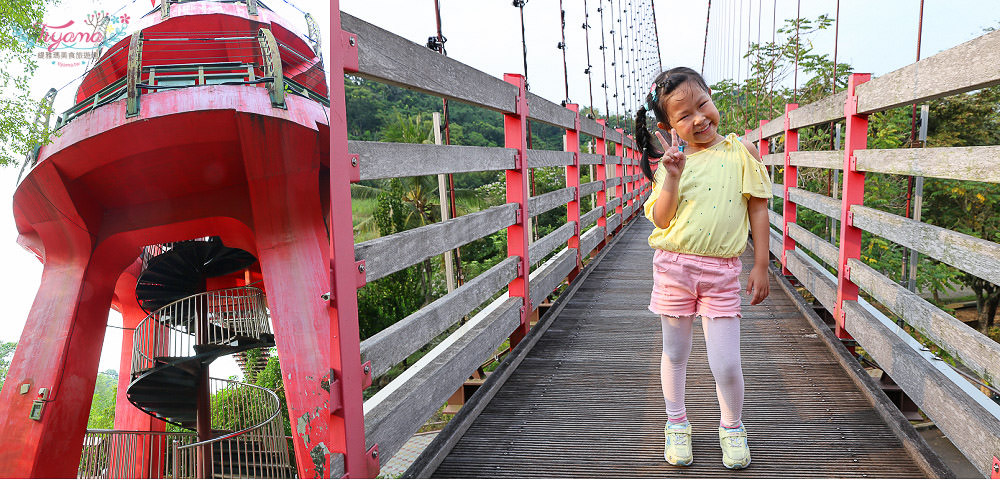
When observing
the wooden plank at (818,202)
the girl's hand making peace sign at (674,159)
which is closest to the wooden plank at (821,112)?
the wooden plank at (818,202)

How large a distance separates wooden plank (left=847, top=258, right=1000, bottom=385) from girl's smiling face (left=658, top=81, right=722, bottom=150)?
0.80 metres

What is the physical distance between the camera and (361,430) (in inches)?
51.5

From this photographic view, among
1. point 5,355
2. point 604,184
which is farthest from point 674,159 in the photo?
point 604,184

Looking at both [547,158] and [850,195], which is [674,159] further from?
[547,158]

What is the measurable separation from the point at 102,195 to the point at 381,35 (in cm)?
105

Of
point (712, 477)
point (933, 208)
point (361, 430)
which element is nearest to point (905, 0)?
point (933, 208)

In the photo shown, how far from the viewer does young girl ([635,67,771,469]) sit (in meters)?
1.79

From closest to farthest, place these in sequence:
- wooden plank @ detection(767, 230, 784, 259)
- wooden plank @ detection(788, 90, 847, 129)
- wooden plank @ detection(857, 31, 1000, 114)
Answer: wooden plank @ detection(857, 31, 1000, 114) < wooden plank @ detection(788, 90, 847, 129) < wooden plank @ detection(767, 230, 784, 259)

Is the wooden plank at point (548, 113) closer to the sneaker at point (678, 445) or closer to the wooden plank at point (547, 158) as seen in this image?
the wooden plank at point (547, 158)

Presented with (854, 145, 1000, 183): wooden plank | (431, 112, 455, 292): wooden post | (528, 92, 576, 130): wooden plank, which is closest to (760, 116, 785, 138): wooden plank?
(528, 92, 576, 130): wooden plank

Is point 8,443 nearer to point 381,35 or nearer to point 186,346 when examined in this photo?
point 186,346

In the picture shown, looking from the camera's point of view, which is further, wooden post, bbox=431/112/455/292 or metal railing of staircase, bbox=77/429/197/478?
wooden post, bbox=431/112/455/292

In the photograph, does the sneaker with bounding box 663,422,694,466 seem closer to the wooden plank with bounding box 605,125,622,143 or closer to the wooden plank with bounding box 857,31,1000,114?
the wooden plank with bounding box 857,31,1000,114

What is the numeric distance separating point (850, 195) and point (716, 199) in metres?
1.51
